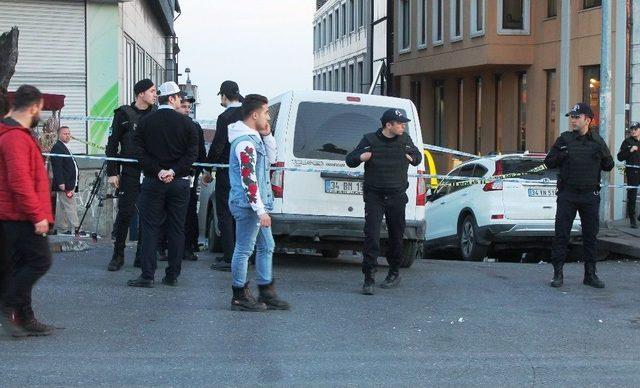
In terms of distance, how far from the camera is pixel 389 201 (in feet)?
36.4

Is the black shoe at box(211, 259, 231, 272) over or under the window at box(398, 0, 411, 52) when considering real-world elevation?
under

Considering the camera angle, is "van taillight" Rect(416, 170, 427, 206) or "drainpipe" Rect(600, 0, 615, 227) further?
"drainpipe" Rect(600, 0, 615, 227)

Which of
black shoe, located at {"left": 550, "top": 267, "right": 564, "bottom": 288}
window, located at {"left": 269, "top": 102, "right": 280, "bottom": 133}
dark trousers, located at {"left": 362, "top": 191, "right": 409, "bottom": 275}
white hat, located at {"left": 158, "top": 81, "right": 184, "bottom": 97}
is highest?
white hat, located at {"left": 158, "top": 81, "right": 184, "bottom": 97}

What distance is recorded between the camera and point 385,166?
11055mm

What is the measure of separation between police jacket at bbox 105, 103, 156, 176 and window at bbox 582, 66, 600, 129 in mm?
16012

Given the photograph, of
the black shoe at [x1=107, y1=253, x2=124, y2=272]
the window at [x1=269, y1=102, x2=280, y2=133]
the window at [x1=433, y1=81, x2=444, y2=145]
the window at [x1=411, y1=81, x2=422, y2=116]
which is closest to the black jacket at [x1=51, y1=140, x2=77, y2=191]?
the window at [x1=269, y1=102, x2=280, y2=133]

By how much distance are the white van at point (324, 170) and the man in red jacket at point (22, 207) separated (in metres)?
4.56

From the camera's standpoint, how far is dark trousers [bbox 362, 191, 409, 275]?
11031 millimetres

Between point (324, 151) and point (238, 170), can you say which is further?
point (324, 151)

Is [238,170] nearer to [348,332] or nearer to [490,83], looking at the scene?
[348,332]

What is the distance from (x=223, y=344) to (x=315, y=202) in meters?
4.48

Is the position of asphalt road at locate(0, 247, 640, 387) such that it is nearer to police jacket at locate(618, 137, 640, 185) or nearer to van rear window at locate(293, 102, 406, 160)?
van rear window at locate(293, 102, 406, 160)

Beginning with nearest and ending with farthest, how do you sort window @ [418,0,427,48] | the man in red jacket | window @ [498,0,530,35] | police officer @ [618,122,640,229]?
the man in red jacket, police officer @ [618,122,640,229], window @ [498,0,530,35], window @ [418,0,427,48]

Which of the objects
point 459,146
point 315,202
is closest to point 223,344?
point 315,202
